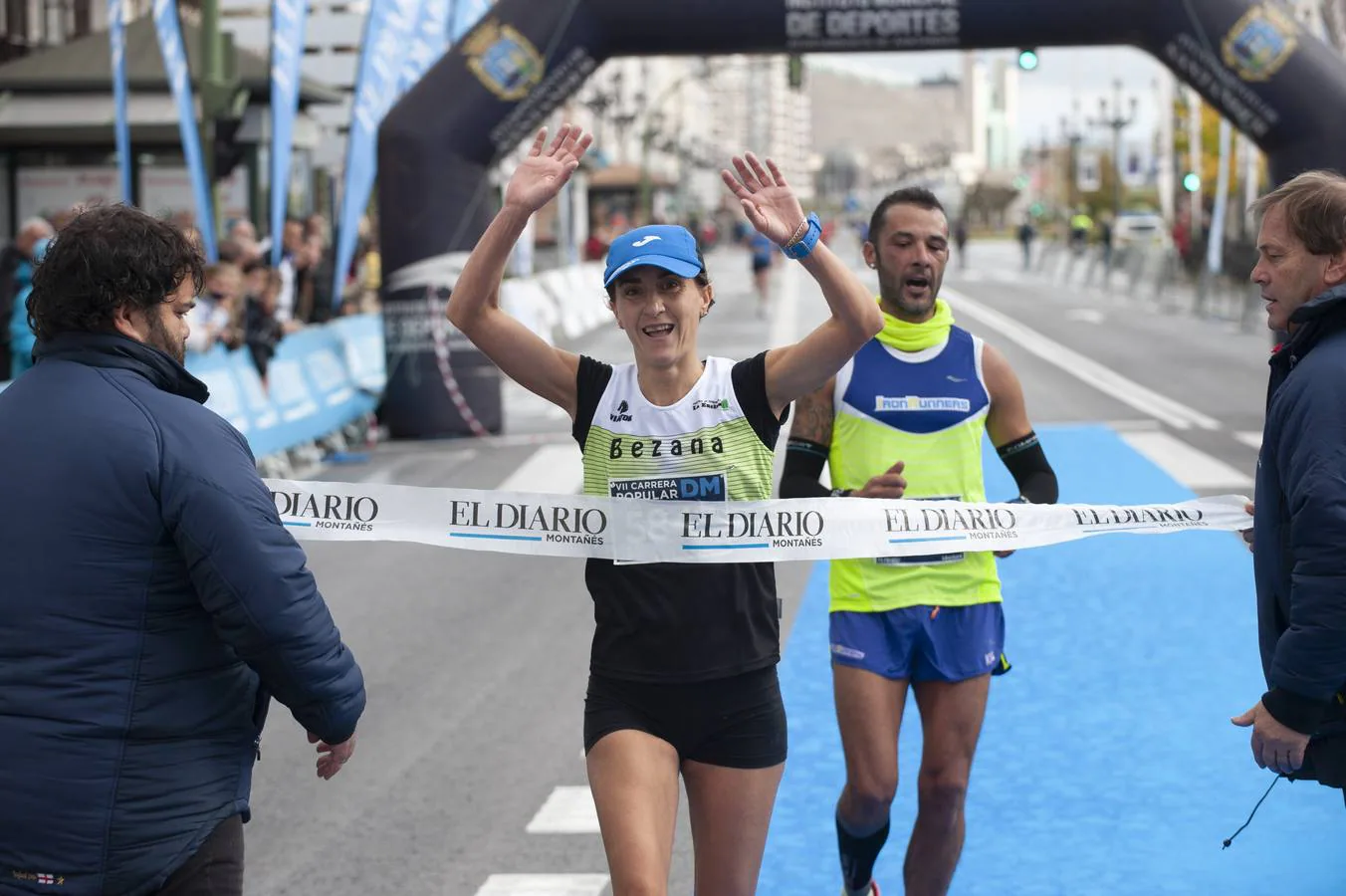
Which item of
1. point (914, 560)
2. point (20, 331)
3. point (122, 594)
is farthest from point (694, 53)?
point (122, 594)

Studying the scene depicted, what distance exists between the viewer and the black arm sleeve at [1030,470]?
5316 mm

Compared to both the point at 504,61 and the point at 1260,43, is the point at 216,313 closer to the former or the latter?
the point at 504,61

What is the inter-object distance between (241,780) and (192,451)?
2.09 ft

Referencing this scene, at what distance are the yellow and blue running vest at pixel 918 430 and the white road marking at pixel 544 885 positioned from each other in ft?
4.56

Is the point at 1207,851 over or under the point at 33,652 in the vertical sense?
under

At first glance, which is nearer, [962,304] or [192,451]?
[192,451]

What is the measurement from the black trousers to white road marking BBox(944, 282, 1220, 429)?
16.0 m

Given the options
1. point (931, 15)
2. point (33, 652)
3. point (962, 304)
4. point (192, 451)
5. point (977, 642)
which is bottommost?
point (962, 304)

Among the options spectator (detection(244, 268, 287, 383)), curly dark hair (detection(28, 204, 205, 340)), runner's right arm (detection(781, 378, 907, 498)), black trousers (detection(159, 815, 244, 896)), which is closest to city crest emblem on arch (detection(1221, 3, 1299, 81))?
spectator (detection(244, 268, 287, 383))

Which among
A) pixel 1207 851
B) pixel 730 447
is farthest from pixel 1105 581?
pixel 730 447

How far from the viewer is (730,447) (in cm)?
439

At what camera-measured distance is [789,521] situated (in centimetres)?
477

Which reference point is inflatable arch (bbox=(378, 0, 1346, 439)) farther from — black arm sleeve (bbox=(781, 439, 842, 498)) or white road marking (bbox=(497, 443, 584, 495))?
black arm sleeve (bbox=(781, 439, 842, 498))

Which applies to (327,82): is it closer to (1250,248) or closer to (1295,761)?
(1250,248)
